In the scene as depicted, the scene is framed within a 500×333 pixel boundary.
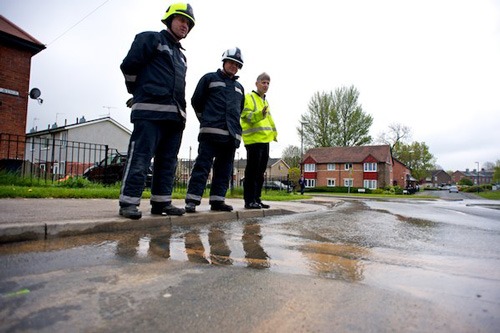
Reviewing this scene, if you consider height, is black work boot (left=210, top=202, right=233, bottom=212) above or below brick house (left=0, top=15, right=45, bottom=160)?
below

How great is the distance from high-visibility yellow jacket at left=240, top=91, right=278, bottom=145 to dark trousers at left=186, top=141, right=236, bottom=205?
2.60ft

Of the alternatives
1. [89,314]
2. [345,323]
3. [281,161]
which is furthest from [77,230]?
[281,161]

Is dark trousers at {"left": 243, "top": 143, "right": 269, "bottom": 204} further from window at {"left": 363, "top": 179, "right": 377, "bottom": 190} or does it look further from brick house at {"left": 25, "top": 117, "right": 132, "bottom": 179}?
window at {"left": 363, "top": 179, "right": 377, "bottom": 190}

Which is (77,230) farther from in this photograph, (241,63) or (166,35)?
(241,63)

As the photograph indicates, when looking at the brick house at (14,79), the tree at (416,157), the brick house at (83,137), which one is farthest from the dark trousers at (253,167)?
the tree at (416,157)

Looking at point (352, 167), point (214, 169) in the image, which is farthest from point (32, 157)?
point (352, 167)

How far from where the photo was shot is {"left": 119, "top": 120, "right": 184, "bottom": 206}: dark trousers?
10.8ft

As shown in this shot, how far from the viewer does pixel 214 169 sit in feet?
15.3

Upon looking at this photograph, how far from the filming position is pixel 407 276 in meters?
1.80

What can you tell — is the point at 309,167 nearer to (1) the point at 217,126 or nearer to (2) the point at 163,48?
(1) the point at 217,126

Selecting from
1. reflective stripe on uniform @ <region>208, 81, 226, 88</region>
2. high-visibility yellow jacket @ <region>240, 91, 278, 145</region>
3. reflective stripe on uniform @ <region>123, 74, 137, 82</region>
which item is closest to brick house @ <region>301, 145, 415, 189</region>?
high-visibility yellow jacket @ <region>240, 91, 278, 145</region>

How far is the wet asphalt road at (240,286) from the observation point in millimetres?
1172

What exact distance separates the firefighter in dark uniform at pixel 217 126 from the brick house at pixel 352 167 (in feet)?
147

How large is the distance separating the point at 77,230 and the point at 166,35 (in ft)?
7.79
